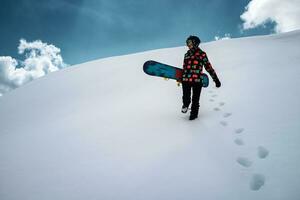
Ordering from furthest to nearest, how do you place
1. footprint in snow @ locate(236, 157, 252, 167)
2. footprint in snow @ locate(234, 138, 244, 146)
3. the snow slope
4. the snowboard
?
1. the snowboard
2. footprint in snow @ locate(234, 138, 244, 146)
3. footprint in snow @ locate(236, 157, 252, 167)
4. the snow slope

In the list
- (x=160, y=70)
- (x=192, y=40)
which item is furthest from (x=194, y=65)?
(x=160, y=70)

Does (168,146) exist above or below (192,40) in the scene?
below

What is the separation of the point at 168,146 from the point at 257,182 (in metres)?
1.20

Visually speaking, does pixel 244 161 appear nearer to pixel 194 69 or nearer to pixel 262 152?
pixel 262 152

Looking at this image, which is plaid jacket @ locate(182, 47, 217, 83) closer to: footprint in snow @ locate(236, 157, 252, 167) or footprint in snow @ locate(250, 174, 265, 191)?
footprint in snow @ locate(236, 157, 252, 167)

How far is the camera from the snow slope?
1.93 meters

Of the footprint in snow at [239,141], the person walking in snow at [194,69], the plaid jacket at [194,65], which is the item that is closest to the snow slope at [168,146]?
the footprint in snow at [239,141]

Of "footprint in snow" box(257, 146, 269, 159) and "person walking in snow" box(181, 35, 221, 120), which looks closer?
"footprint in snow" box(257, 146, 269, 159)

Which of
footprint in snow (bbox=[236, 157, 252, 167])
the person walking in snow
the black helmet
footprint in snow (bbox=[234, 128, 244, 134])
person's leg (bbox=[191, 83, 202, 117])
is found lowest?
footprint in snow (bbox=[236, 157, 252, 167])

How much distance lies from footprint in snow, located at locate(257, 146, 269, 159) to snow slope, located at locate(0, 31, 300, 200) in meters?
0.01

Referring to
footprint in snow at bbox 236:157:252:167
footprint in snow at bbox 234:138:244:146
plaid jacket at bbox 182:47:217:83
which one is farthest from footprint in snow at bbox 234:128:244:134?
plaid jacket at bbox 182:47:217:83

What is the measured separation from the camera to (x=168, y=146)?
270 cm

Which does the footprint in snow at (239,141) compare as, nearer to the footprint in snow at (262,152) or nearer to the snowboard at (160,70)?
the footprint in snow at (262,152)

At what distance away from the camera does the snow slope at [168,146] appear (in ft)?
6.33
